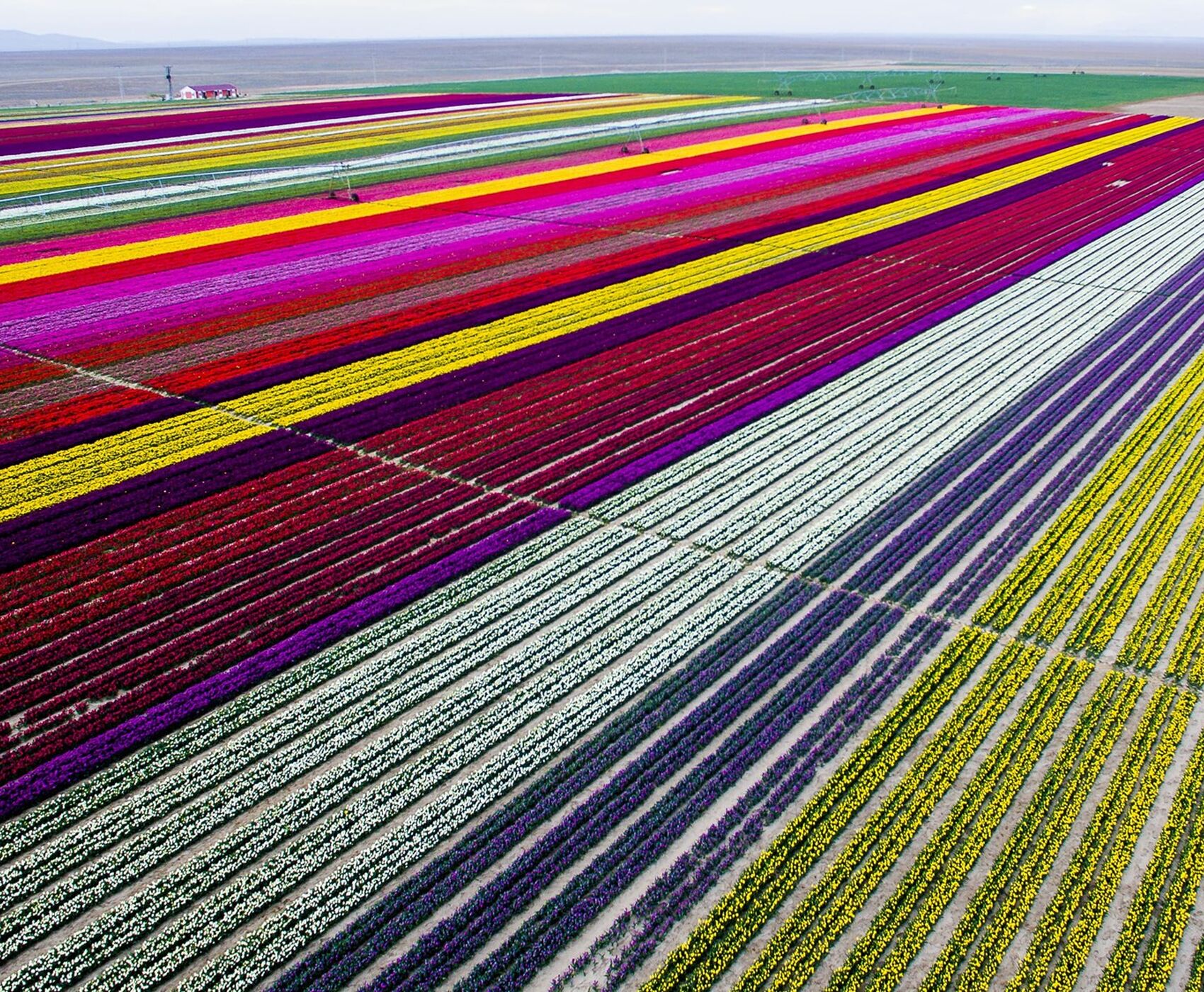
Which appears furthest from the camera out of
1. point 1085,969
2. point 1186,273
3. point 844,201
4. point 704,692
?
point 844,201

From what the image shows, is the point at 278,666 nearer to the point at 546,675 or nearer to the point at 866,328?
the point at 546,675

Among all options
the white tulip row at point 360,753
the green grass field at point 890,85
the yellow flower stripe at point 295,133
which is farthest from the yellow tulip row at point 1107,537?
the green grass field at point 890,85

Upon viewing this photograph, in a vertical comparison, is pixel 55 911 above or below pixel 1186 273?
below

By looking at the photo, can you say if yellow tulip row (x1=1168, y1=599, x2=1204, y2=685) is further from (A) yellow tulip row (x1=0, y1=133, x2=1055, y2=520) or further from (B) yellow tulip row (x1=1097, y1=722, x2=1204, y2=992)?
(A) yellow tulip row (x1=0, y1=133, x2=1055, y2=520)

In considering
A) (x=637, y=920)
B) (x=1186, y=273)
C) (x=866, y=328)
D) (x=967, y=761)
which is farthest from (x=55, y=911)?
(x=1186, y=273)

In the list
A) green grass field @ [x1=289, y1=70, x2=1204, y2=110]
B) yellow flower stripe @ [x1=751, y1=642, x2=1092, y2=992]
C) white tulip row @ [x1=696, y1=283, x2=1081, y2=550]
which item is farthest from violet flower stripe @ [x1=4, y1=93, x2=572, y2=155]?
yellow flower stripe @ [x1=751, y1=642, x2=1092, y2=992]

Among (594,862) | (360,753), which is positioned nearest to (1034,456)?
(594,862)

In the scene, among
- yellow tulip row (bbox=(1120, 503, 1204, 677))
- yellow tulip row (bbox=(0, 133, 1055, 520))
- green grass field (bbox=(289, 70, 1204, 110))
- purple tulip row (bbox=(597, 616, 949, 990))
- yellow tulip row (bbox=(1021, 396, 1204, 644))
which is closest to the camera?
purple tulip row (bbox=(597, 616, 949, 990))

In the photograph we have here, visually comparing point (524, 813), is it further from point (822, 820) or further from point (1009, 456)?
point (1009, 456)
